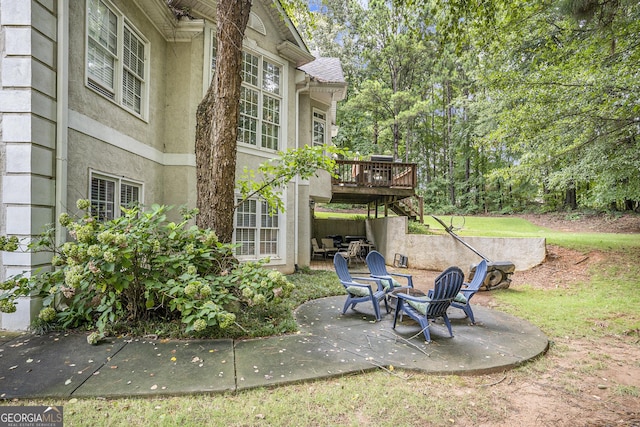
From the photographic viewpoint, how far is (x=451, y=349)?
4.10m

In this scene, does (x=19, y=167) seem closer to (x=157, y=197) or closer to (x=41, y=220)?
(x=41, y=220)

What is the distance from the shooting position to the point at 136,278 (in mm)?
4309

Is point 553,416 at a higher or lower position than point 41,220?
lower

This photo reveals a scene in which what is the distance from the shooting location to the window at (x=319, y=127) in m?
11.7

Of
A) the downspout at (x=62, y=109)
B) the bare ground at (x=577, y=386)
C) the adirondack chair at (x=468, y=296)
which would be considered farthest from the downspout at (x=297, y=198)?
the bare ground at (x=577, y=386)

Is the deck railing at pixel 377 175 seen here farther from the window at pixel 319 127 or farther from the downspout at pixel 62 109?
the downspout at pixel 62 109

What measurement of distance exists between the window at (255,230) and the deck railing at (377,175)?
4.58m

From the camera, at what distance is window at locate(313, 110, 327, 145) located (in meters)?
11.7

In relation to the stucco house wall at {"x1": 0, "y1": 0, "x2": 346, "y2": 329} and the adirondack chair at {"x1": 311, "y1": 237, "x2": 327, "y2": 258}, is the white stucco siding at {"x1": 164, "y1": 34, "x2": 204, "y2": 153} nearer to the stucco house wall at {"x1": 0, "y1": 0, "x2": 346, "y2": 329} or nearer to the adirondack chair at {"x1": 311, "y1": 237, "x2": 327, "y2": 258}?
the stucco house wall at {"x1": 0, "y1": 0, "x2": 346, "y2": 329}

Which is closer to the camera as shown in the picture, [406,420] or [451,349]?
[406,420]

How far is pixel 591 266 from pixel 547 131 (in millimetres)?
4196

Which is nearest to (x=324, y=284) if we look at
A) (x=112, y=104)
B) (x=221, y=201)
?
(x=221, y=201)

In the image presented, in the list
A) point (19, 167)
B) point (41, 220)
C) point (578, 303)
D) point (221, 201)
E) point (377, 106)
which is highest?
point (377, 106)

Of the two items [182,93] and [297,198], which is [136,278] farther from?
[297,198]
